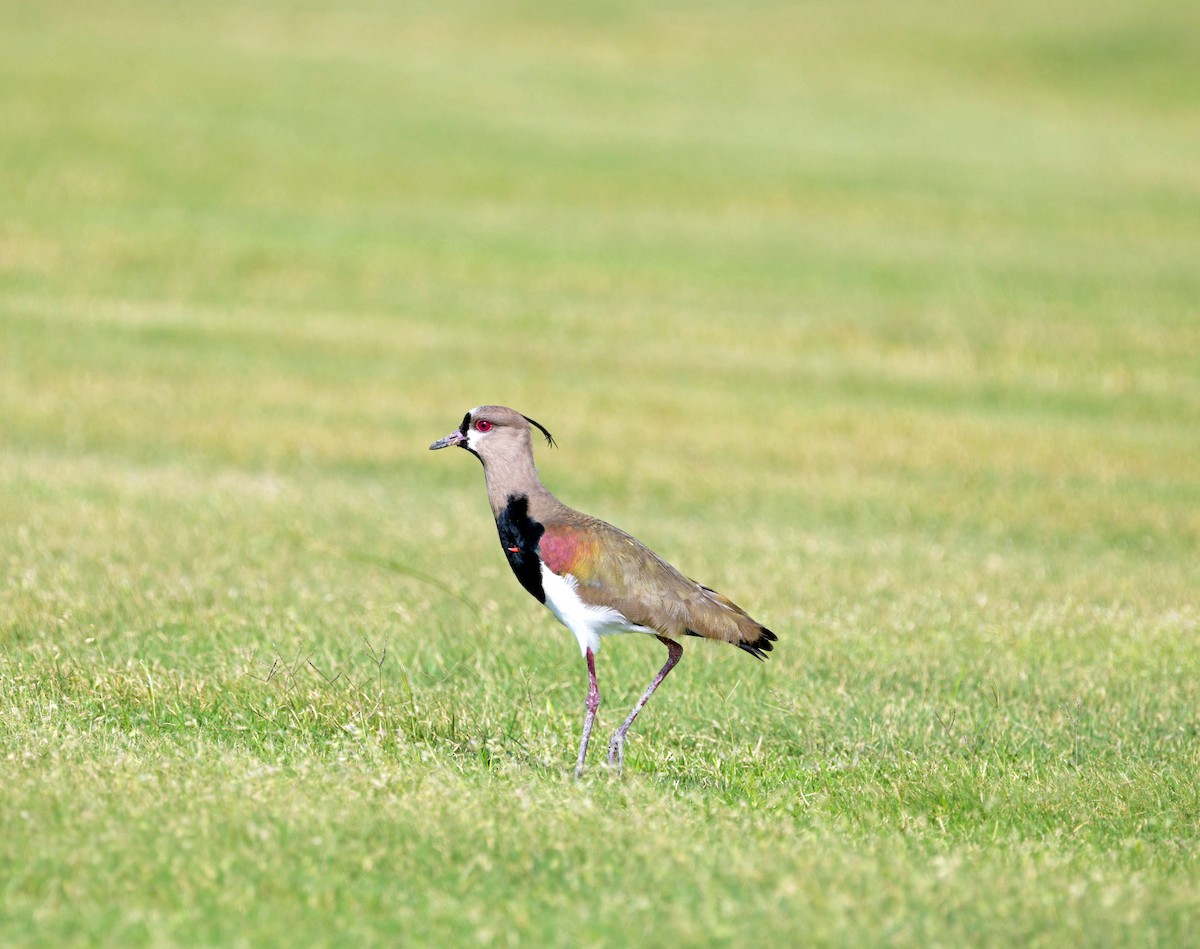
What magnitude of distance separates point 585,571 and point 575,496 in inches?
362

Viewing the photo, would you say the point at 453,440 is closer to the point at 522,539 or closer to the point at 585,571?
the point at 522,539

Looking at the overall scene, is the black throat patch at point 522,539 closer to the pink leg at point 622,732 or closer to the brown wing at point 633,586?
the brown wing at point 633,586

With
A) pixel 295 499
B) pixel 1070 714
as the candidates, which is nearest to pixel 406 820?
pixel 1070 714

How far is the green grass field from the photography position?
18.9 ft

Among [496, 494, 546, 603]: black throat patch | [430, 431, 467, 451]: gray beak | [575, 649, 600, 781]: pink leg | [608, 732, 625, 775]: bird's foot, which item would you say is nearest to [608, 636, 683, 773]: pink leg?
[608, 732, 625, 775]: bird's foot

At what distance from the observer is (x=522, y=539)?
7168 millimetres

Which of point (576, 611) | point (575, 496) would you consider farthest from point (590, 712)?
point (575, 496)

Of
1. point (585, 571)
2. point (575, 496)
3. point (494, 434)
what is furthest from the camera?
point (575, 496)

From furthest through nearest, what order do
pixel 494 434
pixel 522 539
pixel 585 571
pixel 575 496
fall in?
pixel 575 496
pixel 494 434
pixel 522 539
pixel 585 571

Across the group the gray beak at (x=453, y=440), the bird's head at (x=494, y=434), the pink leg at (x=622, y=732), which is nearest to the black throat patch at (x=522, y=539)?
the bird's head at (x=494, y=434)

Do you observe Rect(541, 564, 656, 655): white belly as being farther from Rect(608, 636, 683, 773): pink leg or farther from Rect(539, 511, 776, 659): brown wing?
Rect(608, 636, 683, 773): pink leg

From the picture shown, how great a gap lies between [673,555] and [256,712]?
5.60 meters

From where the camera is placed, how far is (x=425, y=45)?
47.5 meters

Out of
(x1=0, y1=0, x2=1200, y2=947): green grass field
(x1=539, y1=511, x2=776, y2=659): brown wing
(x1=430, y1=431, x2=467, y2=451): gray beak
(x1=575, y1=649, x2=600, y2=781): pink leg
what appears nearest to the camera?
(x1=0, y1=0, x2=1200, y2=947): green grass field
